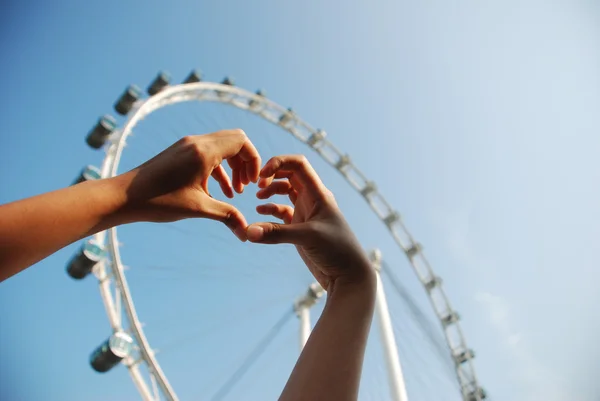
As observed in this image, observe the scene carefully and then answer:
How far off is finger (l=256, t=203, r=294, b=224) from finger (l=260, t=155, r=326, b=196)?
285mm

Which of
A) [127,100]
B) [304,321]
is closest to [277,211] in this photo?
[127,100]

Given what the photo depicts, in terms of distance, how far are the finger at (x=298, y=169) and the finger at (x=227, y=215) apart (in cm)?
20

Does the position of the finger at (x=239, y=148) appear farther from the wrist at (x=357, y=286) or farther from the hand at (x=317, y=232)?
the wrist at (x=357, y=286)

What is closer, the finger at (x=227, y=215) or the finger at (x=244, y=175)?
the finger at (x=227, y=215)

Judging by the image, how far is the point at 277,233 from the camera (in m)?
1.43

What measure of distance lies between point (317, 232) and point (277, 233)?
0.14 metres

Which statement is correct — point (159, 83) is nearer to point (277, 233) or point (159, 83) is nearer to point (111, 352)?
point (111, 352)

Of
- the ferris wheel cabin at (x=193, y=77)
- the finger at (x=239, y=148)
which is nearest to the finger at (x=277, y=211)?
the finger at (x=239, y=148)

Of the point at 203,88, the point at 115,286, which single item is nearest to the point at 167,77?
the point at 203,88

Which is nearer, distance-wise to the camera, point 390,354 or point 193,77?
point 390,354

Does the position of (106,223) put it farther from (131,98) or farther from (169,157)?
(131,98)

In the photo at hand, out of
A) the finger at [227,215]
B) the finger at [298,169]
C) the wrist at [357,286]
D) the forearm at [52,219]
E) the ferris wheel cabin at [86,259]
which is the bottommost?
the wrist at [357,286]

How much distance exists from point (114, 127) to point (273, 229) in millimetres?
14882

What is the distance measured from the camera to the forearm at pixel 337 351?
1143 mm
